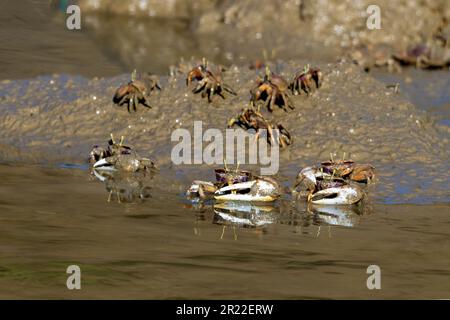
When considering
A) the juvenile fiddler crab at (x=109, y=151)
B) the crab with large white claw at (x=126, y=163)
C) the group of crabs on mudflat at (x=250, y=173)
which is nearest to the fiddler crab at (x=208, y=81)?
the group of crabs on mudflat at (x=250, y=173)

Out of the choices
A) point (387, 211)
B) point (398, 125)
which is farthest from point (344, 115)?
point (387, 211)

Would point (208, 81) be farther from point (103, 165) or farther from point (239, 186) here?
point (239, 186)

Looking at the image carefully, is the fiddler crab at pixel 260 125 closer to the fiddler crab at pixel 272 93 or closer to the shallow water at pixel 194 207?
the shallow water at pixel 194 207

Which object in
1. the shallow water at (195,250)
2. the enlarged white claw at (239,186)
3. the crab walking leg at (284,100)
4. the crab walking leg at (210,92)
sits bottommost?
the shallow water at (195,250)

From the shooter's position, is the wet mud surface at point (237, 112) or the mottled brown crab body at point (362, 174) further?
the wet mud surface at point (237, 112)

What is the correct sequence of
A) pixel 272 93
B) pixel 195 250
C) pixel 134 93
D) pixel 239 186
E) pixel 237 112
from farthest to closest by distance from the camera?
1. pixel 134 93
2. pixel 237 112
3. pixel 272 93
4. pixel 239 186
5. pixel 195 250

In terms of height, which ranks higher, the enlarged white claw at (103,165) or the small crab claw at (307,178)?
the enlarged white claw at (103,165)

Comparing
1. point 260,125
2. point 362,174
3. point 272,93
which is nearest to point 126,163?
point 260,125
